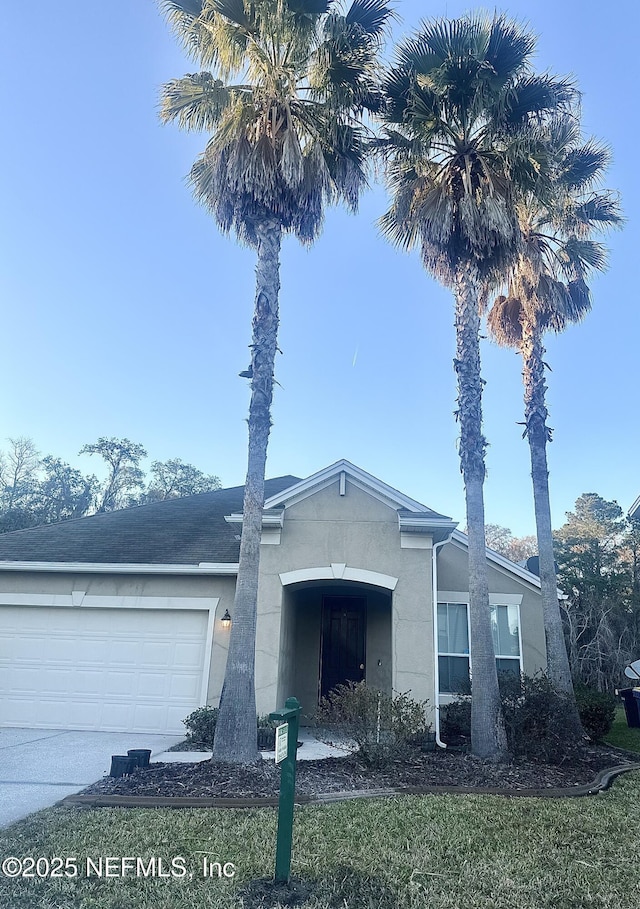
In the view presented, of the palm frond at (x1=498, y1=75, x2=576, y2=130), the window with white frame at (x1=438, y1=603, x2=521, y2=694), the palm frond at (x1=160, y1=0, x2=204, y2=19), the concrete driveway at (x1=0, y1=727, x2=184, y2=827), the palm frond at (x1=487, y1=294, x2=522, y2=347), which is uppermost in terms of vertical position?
the palm frond at (x1=160, y1=0, x2=204, y2=19)

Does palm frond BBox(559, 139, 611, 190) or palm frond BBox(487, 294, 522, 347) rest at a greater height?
palm frond BBox(559, 139, 611, 190)

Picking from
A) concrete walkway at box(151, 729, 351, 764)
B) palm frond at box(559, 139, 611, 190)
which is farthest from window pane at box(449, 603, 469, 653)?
palm frond at box(559, 139, 611, 190)

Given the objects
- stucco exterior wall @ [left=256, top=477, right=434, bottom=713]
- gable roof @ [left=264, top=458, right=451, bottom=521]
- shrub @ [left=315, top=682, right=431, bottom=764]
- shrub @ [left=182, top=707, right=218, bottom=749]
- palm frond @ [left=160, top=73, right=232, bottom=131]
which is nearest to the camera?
shrub @ [left=315, top=682, right=431, bottom=764]

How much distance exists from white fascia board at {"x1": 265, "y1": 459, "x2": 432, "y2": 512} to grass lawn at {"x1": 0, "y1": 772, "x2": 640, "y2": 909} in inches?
213

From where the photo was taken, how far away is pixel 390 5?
31.7ft

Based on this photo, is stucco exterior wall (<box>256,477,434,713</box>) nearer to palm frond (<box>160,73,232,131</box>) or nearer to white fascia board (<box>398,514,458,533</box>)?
white fascia board (<box>398,514,458,533</box>)

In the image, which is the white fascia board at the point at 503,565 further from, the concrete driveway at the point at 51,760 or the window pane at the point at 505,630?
the concrete driveway at the point at 51,760

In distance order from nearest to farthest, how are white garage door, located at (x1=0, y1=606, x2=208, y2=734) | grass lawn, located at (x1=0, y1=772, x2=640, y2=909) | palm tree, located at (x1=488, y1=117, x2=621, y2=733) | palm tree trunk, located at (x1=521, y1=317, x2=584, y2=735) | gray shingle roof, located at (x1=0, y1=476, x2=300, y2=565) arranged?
grass lawn, located at (x1=0, y1=772, x2=640, y2=909) → white garage door, located at (x1=0, y1=606, x2=208, y2=734) → palm tree trunk, located at (x1=521, y1=317, x2=584, y2=735) → gray shingle roof, located at (x1=0, y1=476, x2=300, y2=565) → palm tree, located at (x1=488, y1=117, x2=621, y2=733)

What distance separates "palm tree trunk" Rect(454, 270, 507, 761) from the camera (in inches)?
335

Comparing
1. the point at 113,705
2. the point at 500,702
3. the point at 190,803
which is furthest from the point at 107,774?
the point at 500,702

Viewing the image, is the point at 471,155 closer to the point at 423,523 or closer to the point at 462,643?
the point at 423,523

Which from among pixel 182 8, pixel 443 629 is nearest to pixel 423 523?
pixel 443 629

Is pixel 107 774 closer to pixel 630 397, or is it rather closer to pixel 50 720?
pixel 50 720

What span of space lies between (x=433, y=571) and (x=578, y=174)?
9.49m
